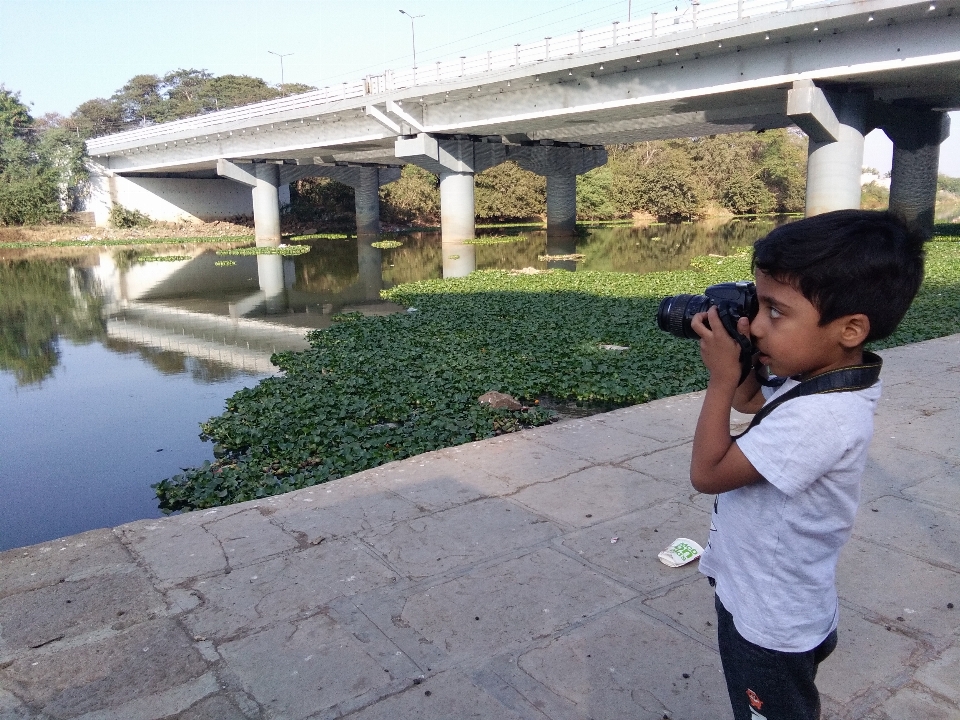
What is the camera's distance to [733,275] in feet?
63.1

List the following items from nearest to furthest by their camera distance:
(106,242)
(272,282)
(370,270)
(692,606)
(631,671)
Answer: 1. (631,671)
2. (692,606)
3. (272,282)
4. (370,270)
5. (106,242)

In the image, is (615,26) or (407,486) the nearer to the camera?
(407,486)

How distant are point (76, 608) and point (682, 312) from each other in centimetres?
310

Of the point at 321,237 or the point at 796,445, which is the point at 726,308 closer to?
the point at 796,445

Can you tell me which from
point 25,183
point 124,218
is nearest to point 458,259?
point 124,218

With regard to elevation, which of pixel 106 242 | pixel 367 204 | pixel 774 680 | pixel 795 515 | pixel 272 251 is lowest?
pixel 272 251

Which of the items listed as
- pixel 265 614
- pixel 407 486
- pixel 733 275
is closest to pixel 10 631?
pixel 265 614

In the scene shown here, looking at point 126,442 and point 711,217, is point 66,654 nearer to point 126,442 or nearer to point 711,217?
point 126,442

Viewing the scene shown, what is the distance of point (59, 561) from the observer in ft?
13.1

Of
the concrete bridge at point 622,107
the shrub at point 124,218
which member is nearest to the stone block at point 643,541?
the concrete bridge at point 622,107

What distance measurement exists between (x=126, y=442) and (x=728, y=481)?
7.15m

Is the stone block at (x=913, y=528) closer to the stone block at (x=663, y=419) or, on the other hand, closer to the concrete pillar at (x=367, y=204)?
the stone block at (x=663, y=419)

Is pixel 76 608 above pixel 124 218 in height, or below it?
below

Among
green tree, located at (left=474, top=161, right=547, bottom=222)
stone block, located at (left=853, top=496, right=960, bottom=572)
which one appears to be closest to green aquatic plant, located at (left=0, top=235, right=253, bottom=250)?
green tree, located at (left=474, top=161, right=547, bottom=222)
